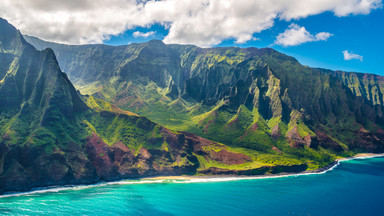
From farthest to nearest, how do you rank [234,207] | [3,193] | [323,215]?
[3,193] → [234,207] → [323,215]

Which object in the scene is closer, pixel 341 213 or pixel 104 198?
pixel 341 213

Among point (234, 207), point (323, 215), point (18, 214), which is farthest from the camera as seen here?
point (234, 207)

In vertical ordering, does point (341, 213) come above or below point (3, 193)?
below

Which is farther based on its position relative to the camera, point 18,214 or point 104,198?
point 104,198

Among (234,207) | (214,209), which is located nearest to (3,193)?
(214,209)

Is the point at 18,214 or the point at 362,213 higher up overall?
the point at 18,214

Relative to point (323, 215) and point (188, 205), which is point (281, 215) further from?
point (188, 205)

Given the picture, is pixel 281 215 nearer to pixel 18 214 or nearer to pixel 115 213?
pixel 115 213

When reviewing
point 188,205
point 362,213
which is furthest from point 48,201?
point 362,213

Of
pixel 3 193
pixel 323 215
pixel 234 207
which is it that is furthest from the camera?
pixel 3 193
